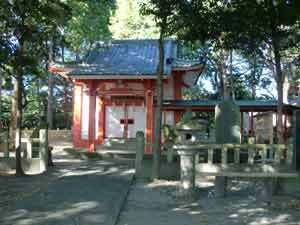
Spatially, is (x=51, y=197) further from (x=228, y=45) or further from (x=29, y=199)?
(x=228, y=45)

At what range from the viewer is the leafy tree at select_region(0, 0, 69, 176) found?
1160cm

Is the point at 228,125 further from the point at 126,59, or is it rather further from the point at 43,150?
the point at 126,59

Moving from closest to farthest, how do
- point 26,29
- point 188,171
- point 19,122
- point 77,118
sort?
point 188,171
point 26,29
point 19,122
point 77,118

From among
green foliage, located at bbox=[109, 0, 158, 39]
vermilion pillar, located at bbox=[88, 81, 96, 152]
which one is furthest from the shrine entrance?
green foliage, located at bbox=[109, 0, 158, 39]

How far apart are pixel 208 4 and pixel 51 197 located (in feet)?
20.5

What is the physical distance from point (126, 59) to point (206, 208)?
14.8 metres

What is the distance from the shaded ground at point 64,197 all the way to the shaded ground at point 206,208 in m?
0.39

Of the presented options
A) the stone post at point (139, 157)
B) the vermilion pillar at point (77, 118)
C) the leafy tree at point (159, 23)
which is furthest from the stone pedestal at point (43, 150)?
the vermilion pillar at point (77, 118)

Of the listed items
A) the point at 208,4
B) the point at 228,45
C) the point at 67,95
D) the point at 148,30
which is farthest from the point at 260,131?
the point at 67,95

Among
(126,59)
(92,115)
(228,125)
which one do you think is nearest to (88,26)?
(126,59)

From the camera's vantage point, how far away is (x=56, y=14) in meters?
12.2

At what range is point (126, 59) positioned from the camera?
75.6ft

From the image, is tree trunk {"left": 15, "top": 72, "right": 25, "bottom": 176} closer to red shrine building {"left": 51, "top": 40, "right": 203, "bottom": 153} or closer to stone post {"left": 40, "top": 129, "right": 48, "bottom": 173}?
stone post {"left": 40, "top": 129, "right": 48, "bottom": 173}

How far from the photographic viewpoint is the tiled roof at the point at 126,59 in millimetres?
20797
